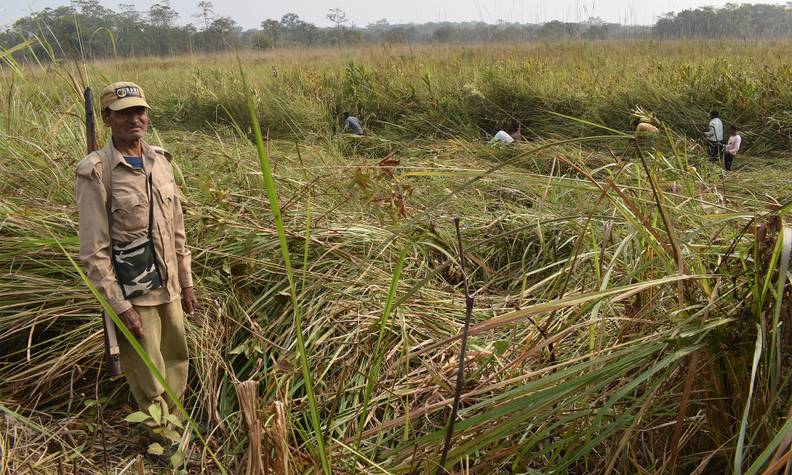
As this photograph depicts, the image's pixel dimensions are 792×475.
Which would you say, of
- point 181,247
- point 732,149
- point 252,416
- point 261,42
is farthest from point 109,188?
point 261,42

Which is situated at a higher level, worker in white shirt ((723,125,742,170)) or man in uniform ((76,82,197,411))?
man in uniform ((76,82,197,411))

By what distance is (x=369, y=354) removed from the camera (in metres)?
2.12

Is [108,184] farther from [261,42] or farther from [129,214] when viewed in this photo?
[261,42]

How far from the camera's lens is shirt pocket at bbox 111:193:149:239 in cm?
188

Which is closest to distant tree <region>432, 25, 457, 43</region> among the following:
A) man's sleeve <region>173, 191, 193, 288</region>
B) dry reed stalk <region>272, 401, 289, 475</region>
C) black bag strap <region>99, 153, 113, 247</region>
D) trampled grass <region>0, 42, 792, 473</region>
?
trampled grass <region>0, 42, 792, 473</region>

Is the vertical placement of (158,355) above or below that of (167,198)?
below

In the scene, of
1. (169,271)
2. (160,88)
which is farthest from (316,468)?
(160,88)

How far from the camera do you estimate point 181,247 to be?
7.02 ft

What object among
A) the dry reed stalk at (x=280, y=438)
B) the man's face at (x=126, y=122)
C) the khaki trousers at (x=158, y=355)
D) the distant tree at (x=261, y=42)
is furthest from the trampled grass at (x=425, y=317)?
the distant tree at (x=261, y=42)

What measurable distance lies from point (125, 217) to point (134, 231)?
5 cm

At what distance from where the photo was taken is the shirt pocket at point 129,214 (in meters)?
1.88

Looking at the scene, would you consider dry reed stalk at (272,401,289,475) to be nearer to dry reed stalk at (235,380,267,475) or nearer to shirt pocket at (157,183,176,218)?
dry reed stalk at (235,380,267,475)

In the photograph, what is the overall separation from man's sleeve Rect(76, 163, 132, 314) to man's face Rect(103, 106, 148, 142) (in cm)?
15

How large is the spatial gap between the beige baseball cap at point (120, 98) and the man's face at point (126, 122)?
0.08 ft
